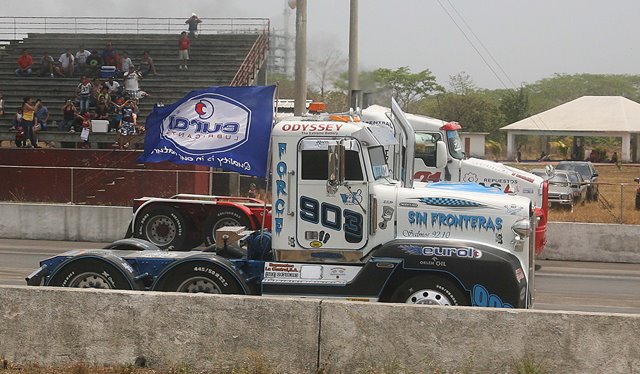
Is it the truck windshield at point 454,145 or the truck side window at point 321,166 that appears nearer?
the truck side window at point 321,166

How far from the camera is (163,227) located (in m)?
19.7

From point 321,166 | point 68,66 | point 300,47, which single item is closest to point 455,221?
point 321,166

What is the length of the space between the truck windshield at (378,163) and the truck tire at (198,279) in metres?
1.99

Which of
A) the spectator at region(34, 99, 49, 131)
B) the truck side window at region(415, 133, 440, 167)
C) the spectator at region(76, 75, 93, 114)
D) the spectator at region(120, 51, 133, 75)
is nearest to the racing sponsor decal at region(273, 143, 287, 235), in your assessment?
the truck side window at region(415, 133, 440, 167)

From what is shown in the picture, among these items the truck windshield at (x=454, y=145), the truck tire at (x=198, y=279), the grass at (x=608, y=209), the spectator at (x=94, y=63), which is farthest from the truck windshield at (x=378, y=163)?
the spectator at (x=94, y=63)

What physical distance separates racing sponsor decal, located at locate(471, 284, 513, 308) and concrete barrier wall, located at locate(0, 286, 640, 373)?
2.04m

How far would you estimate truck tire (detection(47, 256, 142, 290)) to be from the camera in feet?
36.9

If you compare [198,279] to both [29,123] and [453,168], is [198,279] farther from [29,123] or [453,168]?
[29,123]

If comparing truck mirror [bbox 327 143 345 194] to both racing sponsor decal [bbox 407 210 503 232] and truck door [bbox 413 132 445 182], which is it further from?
truck door [bbox 413 132 445 182]

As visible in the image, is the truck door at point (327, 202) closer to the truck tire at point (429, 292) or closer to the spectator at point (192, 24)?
the truck tire at point (429, 292)

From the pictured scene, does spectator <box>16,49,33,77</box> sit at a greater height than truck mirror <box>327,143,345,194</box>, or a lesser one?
greater

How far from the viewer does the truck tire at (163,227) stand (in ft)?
63.9

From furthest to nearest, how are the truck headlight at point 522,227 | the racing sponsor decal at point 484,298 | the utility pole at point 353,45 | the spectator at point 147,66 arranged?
the spectator at point 147,66
the utility pole at point 353,45
the truck headlight at point 522,227
the racing sponsor decal at point 484,298

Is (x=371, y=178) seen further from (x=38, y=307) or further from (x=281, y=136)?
(x=38, y=307)
